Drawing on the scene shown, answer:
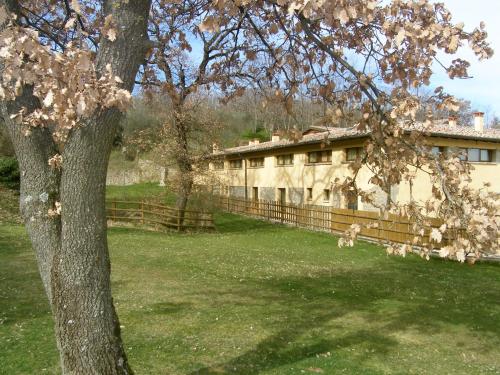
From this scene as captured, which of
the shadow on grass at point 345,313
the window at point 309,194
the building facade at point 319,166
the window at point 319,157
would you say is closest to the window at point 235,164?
the building facade at point 319,166

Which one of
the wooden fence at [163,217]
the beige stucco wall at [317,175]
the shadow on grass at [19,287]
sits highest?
the beige stucco wall at [317,175]

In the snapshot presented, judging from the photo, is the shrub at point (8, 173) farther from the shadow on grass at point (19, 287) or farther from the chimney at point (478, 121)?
the chimney at point (478, 121)

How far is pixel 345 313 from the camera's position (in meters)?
9.67

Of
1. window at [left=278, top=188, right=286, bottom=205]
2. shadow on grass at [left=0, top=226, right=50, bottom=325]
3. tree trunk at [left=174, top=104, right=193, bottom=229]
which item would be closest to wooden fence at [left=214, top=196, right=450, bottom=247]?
window at [left=278, top=188, right=286, bottom=205]

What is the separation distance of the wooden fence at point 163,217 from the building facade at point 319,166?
10.2 ft

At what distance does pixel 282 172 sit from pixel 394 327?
25.7 meters

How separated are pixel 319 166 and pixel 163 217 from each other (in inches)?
413

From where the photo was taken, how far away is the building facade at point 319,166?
24453 mm

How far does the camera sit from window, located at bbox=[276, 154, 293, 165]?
109 feet

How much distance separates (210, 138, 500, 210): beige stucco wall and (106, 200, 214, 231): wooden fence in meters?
3.33

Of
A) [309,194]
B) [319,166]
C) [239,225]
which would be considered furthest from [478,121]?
[239,225]

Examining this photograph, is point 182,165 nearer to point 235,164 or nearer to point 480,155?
point 480,155

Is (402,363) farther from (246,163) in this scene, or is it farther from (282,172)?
(246,163)

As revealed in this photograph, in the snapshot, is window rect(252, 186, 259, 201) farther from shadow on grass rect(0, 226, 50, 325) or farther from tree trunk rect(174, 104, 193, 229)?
shadow on grass rect(0, 226, 50, 325)
